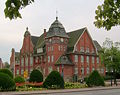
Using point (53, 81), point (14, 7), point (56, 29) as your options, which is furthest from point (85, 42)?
point (14, 7)

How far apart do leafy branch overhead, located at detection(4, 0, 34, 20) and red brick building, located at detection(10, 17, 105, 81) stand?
6086 cm

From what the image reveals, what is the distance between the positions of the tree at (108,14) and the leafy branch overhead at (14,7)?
1.66 meters

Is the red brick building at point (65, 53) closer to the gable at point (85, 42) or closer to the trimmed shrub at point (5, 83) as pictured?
the gable at point (85, 42)

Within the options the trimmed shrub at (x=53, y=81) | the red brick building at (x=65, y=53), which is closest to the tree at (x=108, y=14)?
the trimmed shrub at (x=53, y=81)

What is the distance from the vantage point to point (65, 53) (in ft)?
230

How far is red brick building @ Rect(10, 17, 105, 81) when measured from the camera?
67625 mm

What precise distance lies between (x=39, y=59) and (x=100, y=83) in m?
34.9

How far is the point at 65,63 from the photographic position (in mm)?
66938

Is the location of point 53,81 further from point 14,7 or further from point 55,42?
point 14,7

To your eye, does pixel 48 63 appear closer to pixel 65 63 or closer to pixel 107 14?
pixel 65 63

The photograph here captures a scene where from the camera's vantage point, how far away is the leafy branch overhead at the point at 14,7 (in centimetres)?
448

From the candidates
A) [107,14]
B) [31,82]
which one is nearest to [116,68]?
[31,82]

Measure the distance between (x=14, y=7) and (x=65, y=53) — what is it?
2591 inches

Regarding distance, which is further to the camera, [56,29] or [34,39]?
[34,39]
